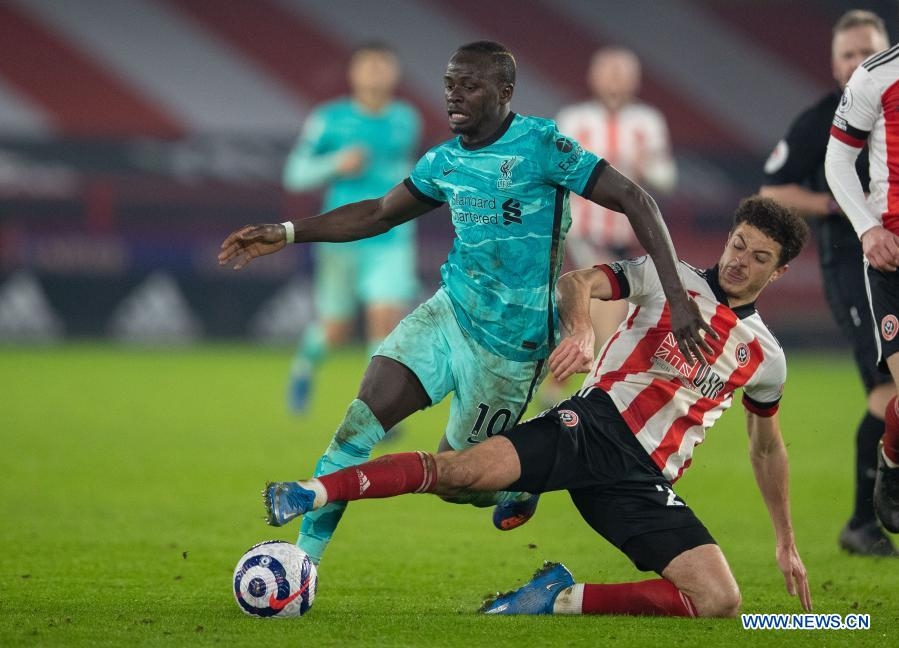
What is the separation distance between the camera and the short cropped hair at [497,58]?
5098 mm

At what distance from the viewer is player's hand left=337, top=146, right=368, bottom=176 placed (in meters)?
10.1

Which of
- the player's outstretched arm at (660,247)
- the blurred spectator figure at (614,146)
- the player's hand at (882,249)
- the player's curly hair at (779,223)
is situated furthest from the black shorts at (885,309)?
the blurred spectator figure at (614,146)

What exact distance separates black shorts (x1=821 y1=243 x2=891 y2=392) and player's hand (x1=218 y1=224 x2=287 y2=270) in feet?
9.37

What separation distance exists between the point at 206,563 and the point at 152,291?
13.2 metres

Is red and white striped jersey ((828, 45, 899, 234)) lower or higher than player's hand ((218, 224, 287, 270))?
higher

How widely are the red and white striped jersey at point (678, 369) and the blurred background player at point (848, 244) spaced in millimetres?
1324

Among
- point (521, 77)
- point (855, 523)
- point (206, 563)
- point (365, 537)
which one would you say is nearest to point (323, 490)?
point (206, 563)

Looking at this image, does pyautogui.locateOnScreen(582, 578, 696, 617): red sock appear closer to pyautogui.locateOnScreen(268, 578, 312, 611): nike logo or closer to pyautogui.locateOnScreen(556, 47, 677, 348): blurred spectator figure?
pyautogui.locateOnScreen(268, 578, 312, 611): nike logo

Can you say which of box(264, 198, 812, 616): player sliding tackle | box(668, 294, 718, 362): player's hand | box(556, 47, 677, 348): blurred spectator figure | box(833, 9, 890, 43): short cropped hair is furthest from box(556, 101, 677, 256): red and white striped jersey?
box(668, 294, 718, 362): player's hand

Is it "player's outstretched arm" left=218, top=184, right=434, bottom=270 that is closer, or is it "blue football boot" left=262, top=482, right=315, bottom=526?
"blue football boot" left=262, top=482, right=315, bottom=526

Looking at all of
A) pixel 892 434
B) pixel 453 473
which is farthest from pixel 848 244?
pixel 453 473

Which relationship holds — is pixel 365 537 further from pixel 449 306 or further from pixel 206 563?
pixel 449 306

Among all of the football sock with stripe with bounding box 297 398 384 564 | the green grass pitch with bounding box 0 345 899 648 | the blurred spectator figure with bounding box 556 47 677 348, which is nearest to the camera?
the green grass pitch with bounding box 0 345 899 648

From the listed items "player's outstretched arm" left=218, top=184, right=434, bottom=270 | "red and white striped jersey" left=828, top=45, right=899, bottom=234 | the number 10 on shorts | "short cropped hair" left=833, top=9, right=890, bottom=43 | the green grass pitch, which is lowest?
the green grass pitch
